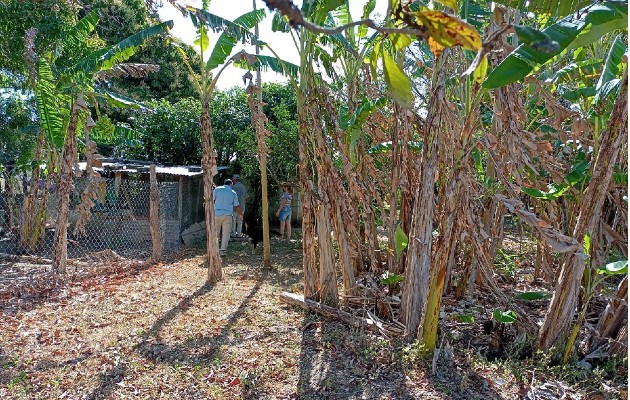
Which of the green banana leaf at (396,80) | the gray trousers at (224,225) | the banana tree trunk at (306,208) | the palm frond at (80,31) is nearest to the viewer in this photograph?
the green banana leaf at (396,80)

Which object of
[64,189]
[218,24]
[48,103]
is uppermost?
[218,24]

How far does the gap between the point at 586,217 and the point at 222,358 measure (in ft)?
10.4

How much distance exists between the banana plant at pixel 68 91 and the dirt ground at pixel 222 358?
1.36 metres

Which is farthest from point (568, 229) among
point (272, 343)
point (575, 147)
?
point (272, 343)

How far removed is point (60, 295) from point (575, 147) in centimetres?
647

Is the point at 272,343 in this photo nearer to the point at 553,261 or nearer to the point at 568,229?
the point at 568,229

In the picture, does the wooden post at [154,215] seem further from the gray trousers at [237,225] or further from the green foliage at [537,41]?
the green foliage at [537,41]

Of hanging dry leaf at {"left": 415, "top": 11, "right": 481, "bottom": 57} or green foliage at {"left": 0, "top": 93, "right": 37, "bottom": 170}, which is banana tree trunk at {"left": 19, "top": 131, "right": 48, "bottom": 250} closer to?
green foliage at {"left": 0, "top": 93, "right": 37, "bottom": 170}

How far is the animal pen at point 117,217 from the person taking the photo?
10.2 meters

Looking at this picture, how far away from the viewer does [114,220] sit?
11.7 m

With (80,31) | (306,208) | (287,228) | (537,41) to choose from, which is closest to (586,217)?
(306,208)

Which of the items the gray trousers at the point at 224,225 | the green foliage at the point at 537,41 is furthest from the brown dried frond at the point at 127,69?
the green foliage at the point at 537,41

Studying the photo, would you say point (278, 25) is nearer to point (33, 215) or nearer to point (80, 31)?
point (80, 31)

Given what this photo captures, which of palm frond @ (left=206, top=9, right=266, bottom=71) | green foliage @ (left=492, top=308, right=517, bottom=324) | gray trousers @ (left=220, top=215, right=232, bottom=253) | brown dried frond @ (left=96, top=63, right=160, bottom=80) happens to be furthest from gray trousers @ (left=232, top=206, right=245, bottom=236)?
green foliage @ (left=492, top=308, right=517, bottom=324)
